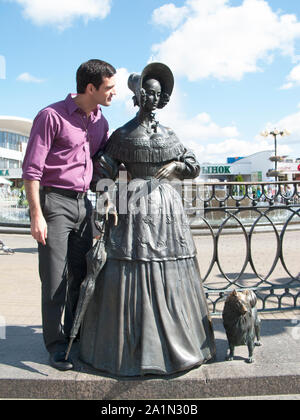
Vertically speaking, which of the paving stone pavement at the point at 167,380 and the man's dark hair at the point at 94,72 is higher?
the man's dark hair at the point at 94,72

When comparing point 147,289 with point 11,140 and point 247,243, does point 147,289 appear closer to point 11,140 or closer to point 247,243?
point 247,243

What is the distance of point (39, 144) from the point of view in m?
2.35

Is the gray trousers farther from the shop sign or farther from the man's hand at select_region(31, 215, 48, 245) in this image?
the shop sign

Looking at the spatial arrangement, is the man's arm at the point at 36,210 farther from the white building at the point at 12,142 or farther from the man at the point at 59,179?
the white building at the point at 12,142

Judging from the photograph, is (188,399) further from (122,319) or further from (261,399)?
(122,319)

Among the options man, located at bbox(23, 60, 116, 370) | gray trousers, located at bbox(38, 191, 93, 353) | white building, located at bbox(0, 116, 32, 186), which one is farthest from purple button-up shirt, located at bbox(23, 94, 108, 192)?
white building, located at bbox(0, 116, 32, 186)

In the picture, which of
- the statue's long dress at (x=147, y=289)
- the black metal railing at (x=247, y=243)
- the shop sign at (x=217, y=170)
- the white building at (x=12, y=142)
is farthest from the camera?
the white building at (x=12, y=142)

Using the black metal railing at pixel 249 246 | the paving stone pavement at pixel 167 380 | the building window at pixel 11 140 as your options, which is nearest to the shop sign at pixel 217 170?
the building window at pixel 11 140

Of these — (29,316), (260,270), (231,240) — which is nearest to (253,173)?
(231,240)

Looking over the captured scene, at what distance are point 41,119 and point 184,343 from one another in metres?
1.68

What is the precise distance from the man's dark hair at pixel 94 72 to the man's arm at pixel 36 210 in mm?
745

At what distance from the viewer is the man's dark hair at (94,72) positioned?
95.3 inches

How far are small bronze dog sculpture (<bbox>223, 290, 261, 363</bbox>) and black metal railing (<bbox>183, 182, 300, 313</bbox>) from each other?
1.32 metres
